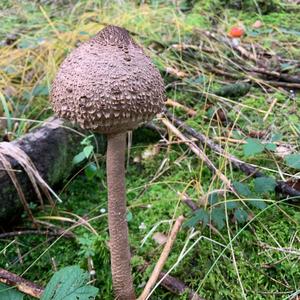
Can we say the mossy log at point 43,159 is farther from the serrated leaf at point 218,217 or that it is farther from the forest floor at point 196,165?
the serrated leaf at point 218,217

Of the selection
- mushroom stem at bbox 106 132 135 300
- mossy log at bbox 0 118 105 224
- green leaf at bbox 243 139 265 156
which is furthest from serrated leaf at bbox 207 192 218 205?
mossy log at bbox 0 118 105 224

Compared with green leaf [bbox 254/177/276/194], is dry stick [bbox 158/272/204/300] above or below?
below

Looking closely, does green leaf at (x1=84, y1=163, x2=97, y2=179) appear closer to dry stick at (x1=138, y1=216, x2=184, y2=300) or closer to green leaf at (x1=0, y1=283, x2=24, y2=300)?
dry stick at (x1=138, y1=216, x2=184, y2=300)

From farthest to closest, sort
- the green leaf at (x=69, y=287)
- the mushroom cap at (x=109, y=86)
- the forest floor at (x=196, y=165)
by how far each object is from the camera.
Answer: the forest floor at (x=196, y=165), the green leaf at (x=69, y=287), the mushroom cap at (x=109, y=86)

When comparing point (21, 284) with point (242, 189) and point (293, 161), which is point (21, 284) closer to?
point (242, 189)

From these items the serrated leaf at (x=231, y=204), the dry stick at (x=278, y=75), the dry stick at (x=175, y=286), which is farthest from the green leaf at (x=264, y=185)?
the dry stick at (x=278, y=75)

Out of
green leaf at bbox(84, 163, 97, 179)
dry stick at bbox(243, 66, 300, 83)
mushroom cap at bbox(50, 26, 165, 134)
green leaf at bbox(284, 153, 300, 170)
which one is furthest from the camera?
dry stick at bbox(243, 66, 300, 83)

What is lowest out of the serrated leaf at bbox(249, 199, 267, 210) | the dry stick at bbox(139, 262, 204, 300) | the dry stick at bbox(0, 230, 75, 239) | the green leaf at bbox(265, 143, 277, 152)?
the dry stick at bbox(139, 262, 204, 300)
